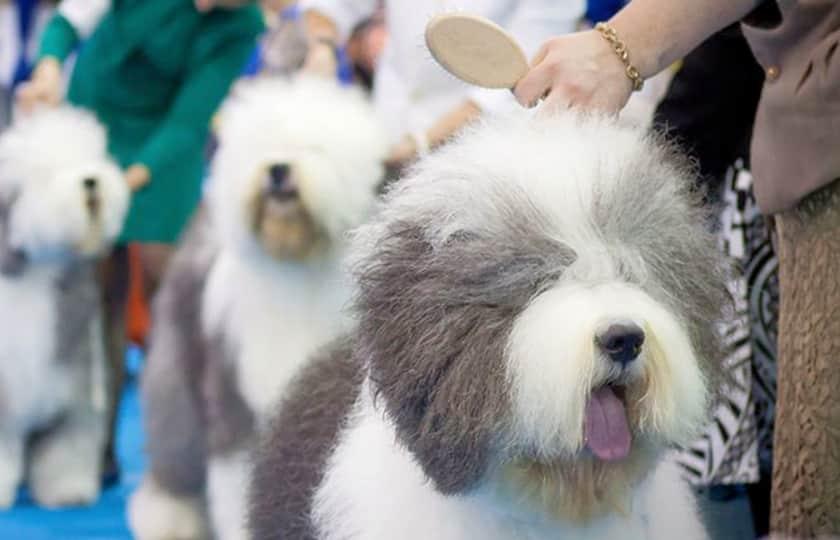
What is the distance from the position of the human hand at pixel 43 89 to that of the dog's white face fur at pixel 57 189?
0.23 feet

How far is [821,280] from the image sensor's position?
7.09 ft

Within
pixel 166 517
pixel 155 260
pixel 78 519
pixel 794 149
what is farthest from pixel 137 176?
pixel 794 149

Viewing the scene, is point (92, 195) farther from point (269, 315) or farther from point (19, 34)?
point (19, 34)

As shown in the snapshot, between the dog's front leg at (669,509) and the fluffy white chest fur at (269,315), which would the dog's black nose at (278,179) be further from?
the dog's front leg at (669,509)

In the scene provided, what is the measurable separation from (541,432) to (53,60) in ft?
12.8

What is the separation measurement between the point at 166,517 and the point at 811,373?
278 centimetres

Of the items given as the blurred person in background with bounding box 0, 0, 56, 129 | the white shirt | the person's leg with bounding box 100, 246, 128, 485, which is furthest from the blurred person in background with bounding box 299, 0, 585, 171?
the blurred person in background with bounding box 0, 0, 56, 129

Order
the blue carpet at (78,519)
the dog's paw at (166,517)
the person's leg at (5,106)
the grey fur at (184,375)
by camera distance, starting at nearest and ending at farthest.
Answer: the grey fur at (184,375)
the dog's paw at (166,517)
the blue carpet at (78,519)
the person's leg at (5,106)

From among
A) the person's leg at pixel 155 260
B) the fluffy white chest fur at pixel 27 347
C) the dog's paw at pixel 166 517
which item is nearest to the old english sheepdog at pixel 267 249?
the dog's paw at pixel 166 517

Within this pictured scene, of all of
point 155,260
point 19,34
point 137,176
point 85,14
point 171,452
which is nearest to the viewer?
point 171,452

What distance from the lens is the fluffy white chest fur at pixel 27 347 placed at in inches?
202

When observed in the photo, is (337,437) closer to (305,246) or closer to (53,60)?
(305,246)

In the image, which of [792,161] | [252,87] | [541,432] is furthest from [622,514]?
→ [252,87]

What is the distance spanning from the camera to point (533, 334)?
1.90 metres
